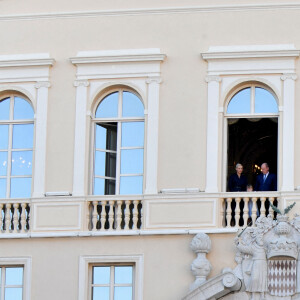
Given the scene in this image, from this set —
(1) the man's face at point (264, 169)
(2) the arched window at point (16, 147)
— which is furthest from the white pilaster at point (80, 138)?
(1) the man's face at point (264, 169)

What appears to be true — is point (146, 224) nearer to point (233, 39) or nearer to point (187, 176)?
point (187, 176)

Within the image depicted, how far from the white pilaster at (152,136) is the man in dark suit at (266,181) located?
1889 mm

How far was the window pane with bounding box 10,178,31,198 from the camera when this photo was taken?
33812mm

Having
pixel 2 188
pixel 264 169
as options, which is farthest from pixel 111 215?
pixel 264 169

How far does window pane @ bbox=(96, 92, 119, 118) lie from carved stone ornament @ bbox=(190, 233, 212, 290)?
305cm

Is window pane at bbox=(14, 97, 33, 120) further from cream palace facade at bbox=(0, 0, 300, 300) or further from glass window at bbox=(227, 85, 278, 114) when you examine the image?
glass window at bbox=(227, 85, 278, 114)

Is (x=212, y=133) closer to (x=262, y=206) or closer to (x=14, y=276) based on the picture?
(x=262, y=206)

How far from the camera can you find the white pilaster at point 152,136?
33.0 m

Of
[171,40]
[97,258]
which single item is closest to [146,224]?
[97,258]

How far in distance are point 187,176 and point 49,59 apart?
3458 millimetres

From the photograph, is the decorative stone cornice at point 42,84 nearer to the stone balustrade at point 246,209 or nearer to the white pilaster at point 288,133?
the stone balustrade at point 246,209

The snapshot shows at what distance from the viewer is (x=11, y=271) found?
33344 millimetres

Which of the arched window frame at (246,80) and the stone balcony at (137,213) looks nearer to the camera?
the stone balcony at (137,213)

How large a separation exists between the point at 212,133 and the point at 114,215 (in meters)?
2.33
